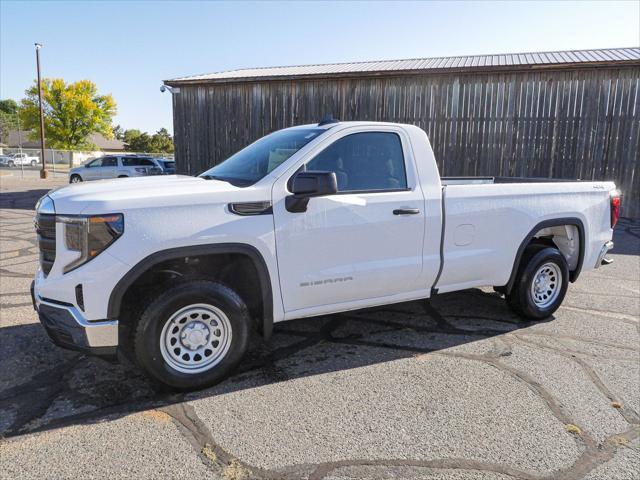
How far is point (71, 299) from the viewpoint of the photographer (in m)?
3.19

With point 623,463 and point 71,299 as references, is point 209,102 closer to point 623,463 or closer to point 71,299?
point 71,299

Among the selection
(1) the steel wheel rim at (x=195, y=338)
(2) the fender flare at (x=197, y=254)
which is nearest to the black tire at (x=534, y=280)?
(2) the fender flare at (x=197, y=254)

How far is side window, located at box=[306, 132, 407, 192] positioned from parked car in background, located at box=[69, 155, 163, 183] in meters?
21.6

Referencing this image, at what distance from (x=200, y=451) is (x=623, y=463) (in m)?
2.41

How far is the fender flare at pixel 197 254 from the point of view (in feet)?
10.4

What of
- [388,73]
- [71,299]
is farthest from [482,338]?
[388,73]

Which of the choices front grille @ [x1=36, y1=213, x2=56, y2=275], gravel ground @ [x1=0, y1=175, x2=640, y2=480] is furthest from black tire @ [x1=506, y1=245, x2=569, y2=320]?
front grille @ [x1=36, y1=213, x2=56, y2=275]

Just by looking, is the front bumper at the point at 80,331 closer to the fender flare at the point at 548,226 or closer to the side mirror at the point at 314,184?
the side mirror at the point at 314,184

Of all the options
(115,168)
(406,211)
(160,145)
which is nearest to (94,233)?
(406,211)

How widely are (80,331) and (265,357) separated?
5.04 feet

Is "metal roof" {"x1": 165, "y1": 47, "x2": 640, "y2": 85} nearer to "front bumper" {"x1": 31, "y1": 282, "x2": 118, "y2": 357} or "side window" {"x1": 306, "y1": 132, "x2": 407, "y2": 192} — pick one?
"side window" {"x1": 306, "y1": 132, "x2": 407, "y2": 192}

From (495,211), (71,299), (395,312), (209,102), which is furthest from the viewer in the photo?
(209,102)

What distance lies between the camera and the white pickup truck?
10.4ft

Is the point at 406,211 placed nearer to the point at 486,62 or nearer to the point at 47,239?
the point at 47,239
